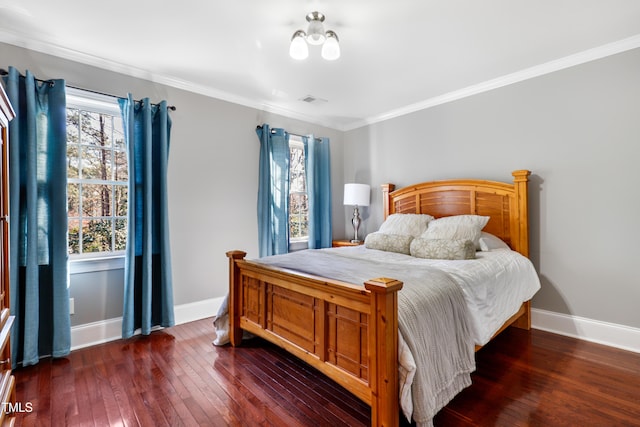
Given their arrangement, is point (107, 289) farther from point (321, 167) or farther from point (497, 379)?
point (497, 379)

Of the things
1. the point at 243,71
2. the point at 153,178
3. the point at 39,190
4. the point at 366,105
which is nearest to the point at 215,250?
the point at 153,178

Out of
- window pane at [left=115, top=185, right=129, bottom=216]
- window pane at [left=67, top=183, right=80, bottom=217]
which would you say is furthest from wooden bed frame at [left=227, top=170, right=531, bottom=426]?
window pane at [left=67, top=183, right=80, bottom=217]

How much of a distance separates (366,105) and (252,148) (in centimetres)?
151

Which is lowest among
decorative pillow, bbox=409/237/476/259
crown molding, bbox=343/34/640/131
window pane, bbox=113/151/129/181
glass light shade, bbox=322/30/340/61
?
decorative pillow, bbox=409/237/476/259

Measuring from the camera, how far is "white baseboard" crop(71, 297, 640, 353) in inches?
98.7

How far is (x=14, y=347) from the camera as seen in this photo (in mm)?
2266

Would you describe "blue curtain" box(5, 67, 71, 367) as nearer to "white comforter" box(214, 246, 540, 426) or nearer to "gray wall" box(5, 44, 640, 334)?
"gray wall" box(5, 44, 640, 334)

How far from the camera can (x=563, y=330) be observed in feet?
9.20

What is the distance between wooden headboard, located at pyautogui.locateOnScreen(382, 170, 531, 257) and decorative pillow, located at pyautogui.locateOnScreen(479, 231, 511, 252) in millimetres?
115

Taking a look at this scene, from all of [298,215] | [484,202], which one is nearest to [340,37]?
[484,202]

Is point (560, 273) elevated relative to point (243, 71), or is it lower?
lower

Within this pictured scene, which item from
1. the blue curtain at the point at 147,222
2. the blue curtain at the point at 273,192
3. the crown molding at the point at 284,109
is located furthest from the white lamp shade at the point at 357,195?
the blue curtain at the point at 147,222

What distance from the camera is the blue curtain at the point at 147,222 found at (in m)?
2.75

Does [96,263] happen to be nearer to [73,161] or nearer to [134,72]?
[73,161]
